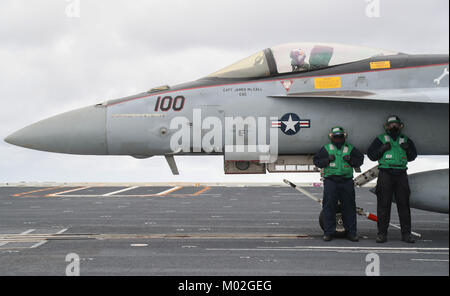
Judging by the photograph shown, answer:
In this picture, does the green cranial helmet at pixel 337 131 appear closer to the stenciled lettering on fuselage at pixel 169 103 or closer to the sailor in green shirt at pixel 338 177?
the sailor in green shirt at pixel 338 177

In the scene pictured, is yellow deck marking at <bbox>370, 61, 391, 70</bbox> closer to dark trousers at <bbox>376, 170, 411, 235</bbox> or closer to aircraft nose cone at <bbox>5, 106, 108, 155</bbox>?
dark trousers at <bbox>376, 170, 411, 235</bbox>

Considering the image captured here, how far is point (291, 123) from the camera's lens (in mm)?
9328

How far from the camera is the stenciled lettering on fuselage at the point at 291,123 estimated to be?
9305mm

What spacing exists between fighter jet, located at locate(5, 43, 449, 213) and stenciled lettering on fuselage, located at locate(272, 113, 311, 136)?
2 cm

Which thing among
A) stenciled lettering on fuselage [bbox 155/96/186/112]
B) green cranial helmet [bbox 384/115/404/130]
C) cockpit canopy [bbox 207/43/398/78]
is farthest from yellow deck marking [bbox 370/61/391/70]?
stenciled lettering on fuselage [bbox 155/96/186/112]

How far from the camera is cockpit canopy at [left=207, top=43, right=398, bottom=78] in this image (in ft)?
30.6

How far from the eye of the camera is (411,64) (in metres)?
9.25

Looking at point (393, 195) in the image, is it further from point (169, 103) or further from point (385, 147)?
point (169, 103)

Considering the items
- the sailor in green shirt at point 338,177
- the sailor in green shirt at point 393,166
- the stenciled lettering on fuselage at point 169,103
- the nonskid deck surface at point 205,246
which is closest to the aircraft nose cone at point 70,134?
the stenciled lettering on fuselage at point 169,103

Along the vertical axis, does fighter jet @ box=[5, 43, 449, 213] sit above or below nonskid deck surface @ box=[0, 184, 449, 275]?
above

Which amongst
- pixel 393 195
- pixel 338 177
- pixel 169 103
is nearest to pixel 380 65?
pixel 338 177

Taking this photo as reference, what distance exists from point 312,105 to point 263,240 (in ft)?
10.5

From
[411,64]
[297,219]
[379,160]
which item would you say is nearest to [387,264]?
[379,160]
